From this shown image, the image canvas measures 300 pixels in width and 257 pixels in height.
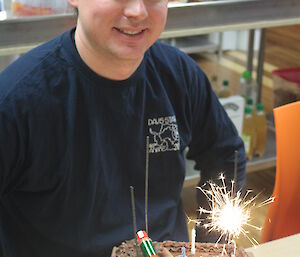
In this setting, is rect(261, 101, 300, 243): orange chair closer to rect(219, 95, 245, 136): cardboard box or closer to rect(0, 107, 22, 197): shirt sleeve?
rect(0, 107, 22, 197): shirt sleeve

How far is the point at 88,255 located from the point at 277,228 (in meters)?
0.57

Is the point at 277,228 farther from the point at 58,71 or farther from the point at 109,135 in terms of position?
the point at 58,71

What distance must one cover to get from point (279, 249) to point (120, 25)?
0.59m

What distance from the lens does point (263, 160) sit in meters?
2.55

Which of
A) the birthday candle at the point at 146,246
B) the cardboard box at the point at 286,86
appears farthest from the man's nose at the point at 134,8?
the cardboard box at the point at 286,86

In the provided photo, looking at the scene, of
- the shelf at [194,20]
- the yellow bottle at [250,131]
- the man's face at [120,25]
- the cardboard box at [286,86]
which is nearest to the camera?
the man's face at [120,25]

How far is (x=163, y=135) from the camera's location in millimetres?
1215

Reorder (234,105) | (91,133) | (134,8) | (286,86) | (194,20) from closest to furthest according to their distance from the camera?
(134,8) → (91,133) → (194,20) → (234,105) → (286,86)

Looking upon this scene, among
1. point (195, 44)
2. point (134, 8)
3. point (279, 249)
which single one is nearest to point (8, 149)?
point (134, 8)

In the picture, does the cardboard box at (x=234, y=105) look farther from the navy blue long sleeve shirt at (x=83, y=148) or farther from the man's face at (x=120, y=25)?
the man's face at (x=120, y=25)

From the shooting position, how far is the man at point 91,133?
41.2 inches

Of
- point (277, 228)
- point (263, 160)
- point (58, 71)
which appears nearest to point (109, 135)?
point (58, 71)

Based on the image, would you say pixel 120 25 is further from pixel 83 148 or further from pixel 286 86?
pixel 286 86

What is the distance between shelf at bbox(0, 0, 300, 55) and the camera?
1354 millimetres
